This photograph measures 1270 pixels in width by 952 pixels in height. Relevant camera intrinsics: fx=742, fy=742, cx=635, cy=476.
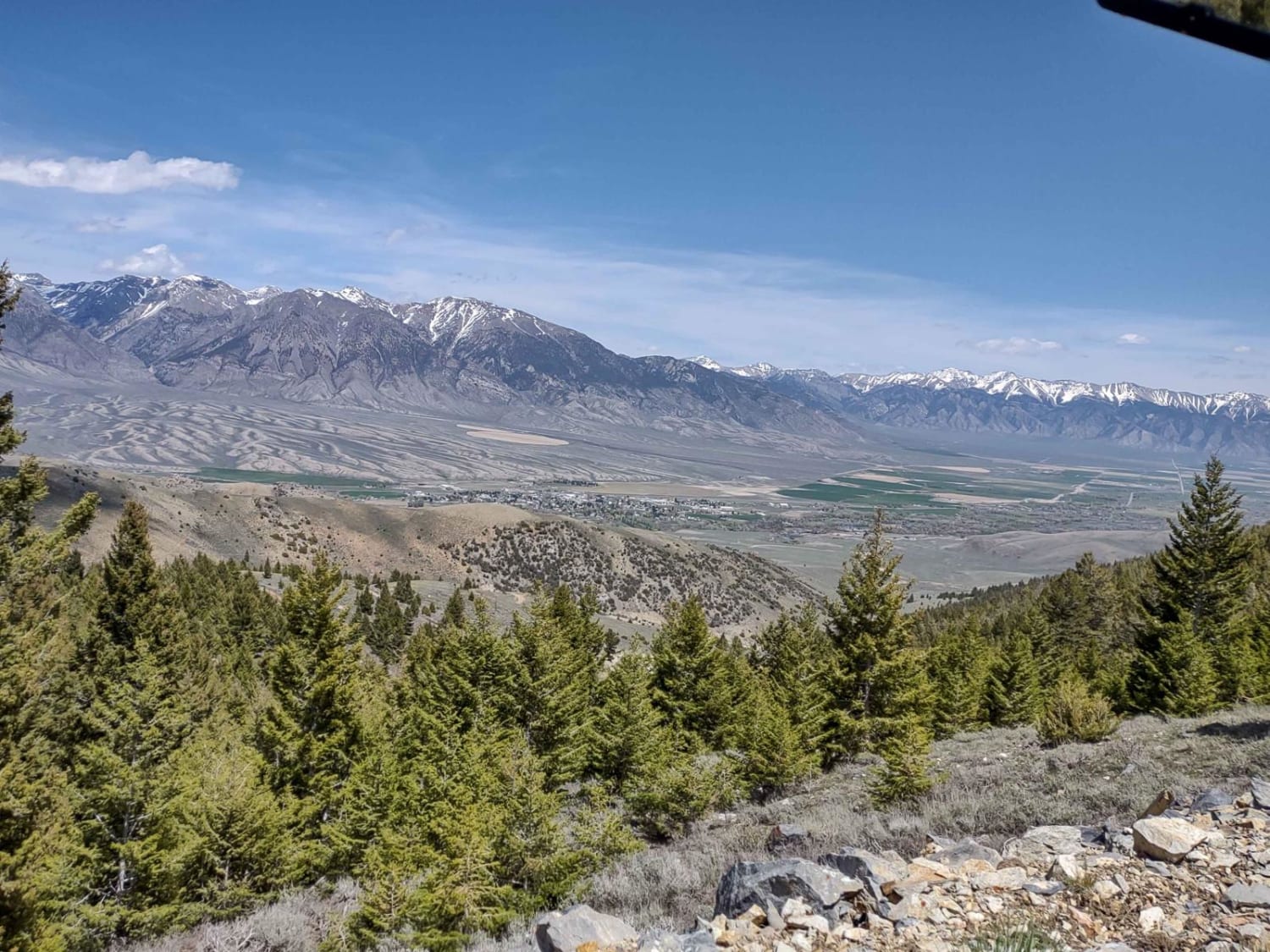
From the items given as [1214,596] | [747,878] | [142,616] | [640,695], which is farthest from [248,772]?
[1214,596]

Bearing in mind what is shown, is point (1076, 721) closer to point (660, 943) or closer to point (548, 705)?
point (548, 705)

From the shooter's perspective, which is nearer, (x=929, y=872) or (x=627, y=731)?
(x=929, y=872)

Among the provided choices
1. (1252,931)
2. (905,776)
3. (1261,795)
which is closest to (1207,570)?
(905,776)

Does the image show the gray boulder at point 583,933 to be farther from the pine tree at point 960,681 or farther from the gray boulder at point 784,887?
the pine tree at point 960,681

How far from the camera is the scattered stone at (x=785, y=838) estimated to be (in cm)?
1127

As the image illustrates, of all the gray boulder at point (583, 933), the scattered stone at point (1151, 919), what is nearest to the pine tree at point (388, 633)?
the gray boulder at point (583, 933)

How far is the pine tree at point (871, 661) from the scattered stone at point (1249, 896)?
1490 cm

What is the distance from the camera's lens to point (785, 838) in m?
11.5

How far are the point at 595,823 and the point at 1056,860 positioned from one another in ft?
28.8

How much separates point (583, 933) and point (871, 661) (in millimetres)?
16028

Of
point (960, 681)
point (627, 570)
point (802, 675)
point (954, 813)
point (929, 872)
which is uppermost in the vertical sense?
point (929, 872)

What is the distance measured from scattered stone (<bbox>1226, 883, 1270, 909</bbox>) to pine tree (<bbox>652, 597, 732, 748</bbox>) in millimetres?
19537

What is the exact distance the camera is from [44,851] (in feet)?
35.9

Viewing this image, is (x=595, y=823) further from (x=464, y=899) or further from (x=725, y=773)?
(x=725, y=773)
